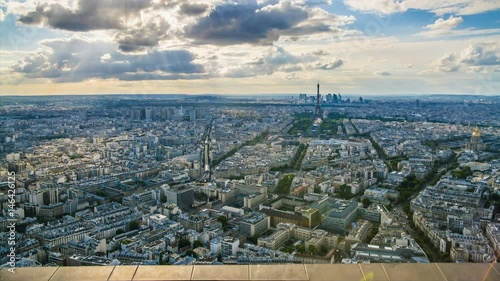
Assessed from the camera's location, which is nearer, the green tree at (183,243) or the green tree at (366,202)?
the green tree at (183,243)

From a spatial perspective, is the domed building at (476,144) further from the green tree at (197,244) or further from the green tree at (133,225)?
the green tree at (133,225)

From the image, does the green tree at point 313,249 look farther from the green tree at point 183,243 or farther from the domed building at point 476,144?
the domed building at point 476,144

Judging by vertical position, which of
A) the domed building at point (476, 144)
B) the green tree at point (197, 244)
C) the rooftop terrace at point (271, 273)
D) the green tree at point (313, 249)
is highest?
the rooftop terrace at point (271, 273)

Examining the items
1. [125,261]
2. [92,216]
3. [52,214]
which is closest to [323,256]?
[125,261]

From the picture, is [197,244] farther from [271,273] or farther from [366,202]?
[271,273]

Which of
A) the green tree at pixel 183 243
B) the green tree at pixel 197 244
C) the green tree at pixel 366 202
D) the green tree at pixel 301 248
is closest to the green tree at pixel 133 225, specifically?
the green tree at pixel 183 243

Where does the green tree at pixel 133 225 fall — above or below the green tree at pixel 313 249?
below

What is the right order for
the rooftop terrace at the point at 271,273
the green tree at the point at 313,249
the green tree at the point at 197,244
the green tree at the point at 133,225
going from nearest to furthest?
the rooftop terrace at the point at 271,273, the green tree at the point at 313,249, the green tree at the point at 197,244, the green tree at the point at 133,225

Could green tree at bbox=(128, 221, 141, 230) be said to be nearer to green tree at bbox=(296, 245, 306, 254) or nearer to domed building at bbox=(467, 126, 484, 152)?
green tree at bbox=(296, 245, 306, 254)

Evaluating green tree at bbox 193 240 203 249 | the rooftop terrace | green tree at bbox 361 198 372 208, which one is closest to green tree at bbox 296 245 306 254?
green tree at bbox 193 240 203 249

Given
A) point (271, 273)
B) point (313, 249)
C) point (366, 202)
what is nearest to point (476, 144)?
point (366, 202)

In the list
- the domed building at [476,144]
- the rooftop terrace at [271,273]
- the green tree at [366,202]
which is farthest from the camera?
the domed building at [476,144]
